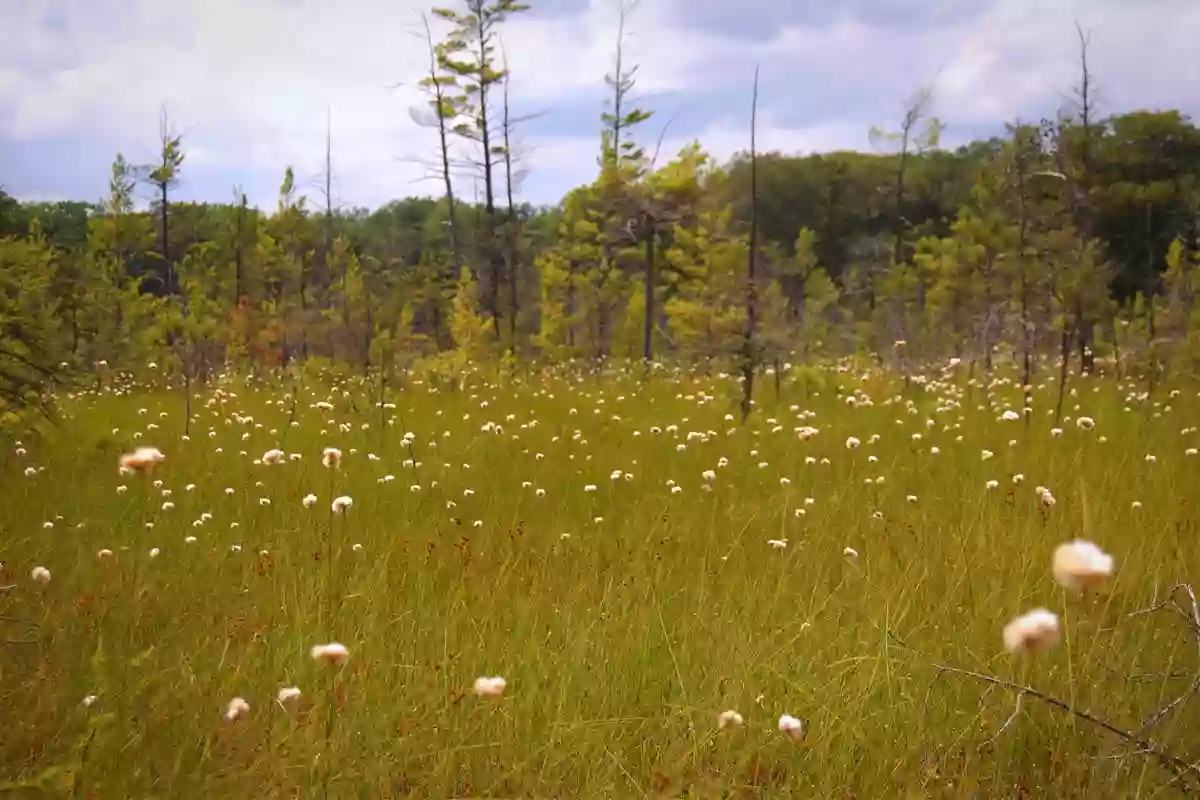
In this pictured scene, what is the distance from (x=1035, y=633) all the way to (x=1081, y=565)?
222 millimetres

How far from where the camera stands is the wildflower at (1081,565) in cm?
136

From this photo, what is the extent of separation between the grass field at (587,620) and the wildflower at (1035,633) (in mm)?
496

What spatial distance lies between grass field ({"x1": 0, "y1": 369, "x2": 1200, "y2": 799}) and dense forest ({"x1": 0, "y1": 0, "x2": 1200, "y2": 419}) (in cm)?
156

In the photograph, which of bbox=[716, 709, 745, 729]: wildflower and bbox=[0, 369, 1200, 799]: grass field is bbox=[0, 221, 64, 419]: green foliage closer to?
bbox=[0, 369, 1200, 799]: grass field

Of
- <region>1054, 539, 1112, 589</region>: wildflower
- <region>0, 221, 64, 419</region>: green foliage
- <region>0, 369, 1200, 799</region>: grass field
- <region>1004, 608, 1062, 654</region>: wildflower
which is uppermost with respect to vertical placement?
<region>0, 221, 64, 419</region>: green foliage

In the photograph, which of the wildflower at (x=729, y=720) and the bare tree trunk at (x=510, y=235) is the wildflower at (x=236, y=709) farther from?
the bare tree trunk at (x=510, y=235)

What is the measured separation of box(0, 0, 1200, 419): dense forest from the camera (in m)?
7.78

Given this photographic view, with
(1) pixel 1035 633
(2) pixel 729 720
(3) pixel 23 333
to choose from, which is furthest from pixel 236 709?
(3) pixel 23 333

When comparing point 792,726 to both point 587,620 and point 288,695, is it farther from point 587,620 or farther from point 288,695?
point 288,695

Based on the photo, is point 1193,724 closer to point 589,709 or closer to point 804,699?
point 804,699

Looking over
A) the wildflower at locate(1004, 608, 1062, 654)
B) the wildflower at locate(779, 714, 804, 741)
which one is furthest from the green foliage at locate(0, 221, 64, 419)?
the wildflower at locate(1004, 608, 1062, 654)

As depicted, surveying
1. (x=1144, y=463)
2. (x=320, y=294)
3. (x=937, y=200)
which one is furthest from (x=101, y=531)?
(x=937, y=200)

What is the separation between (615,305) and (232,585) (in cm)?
2645

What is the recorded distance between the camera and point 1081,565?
4.49ft
